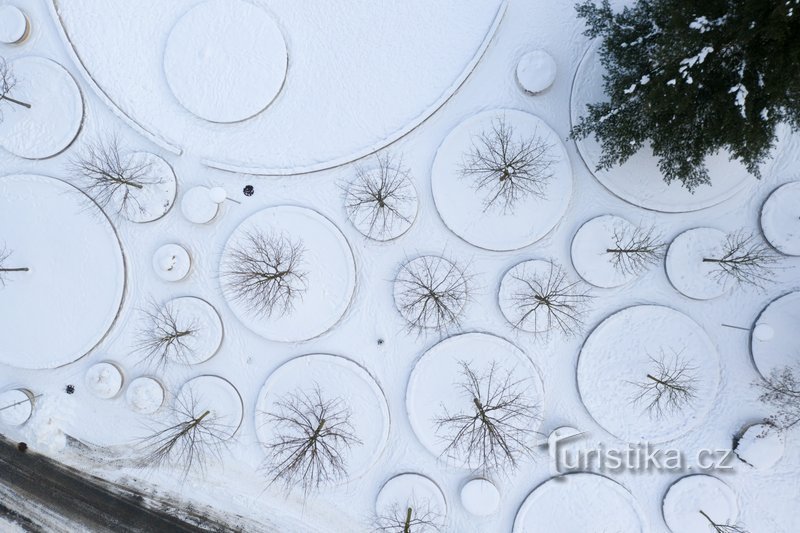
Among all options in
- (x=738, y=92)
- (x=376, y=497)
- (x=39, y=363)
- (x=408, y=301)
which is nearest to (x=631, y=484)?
(x=376, y=497)

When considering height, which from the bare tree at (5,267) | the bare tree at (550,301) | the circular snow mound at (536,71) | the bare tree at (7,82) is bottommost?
the bare tree at (5,267)

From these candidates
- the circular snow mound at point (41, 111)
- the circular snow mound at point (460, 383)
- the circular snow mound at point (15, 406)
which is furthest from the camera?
the circular snow mound at point (41, 111)

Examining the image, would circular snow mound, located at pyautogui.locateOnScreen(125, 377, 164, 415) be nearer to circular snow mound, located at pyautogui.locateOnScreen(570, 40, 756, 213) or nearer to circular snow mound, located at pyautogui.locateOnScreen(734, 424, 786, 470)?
circular snow mound, located at pyautogui.locateOnScreen(570, 40, 756, 213)

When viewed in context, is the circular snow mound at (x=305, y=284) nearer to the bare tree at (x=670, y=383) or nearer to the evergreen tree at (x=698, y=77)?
the evergreen tree at (x=698, y=77)

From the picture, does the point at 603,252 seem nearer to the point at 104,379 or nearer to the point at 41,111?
the point at 104,379

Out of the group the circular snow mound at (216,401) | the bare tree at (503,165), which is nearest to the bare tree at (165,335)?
the circular snow mound at (216,401)

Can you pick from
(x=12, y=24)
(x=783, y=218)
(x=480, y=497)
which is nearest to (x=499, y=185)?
(x=783, y=218)
